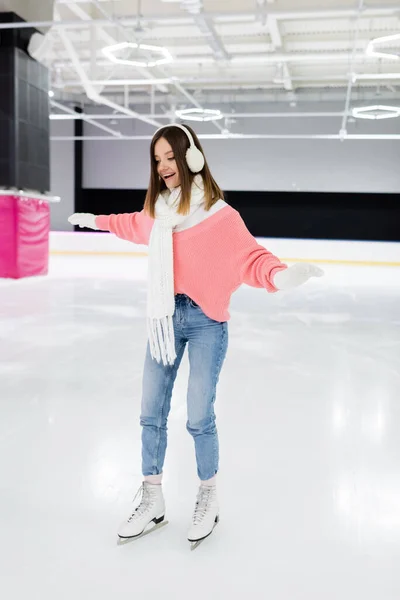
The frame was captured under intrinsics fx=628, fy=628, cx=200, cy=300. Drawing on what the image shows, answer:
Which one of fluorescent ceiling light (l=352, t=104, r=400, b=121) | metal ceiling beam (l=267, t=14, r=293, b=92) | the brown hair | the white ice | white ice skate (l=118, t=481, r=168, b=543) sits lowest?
the white ice

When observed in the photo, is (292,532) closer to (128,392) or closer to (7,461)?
(7,461)

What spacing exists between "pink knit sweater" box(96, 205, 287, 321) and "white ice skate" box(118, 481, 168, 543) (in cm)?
68

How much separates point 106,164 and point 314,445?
1941 centimetres

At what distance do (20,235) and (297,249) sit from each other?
8.44m

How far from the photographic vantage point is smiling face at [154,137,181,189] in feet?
6.53

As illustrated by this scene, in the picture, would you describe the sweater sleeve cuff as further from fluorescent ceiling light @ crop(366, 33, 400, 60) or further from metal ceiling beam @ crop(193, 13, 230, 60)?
fluorescent ceiling light @ crop(366, 33, 400, 60)

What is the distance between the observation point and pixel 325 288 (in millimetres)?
11109

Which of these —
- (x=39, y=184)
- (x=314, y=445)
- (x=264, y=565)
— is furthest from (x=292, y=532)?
(x=39, y=184)

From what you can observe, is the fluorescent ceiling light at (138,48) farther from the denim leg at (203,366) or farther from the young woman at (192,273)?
the denim leg at (203,366)

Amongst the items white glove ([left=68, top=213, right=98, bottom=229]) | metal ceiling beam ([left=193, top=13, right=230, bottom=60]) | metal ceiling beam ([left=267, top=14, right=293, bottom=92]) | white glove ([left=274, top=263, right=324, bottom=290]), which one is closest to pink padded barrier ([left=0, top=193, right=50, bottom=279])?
metal ceiling beam ([left=193, top=13, right=230, bottom=60])

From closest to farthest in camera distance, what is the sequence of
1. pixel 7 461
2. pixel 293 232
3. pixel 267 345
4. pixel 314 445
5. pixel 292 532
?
pixel 292 532
pixel 7 461
pixel 314 445
pixel 267 345
pixel 293 232

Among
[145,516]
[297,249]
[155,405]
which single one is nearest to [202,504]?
[145,516]

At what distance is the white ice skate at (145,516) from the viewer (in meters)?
2.10

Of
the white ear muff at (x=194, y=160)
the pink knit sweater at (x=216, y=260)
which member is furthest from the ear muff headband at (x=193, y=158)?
the pink knit sweater at (x=216, y=260)
